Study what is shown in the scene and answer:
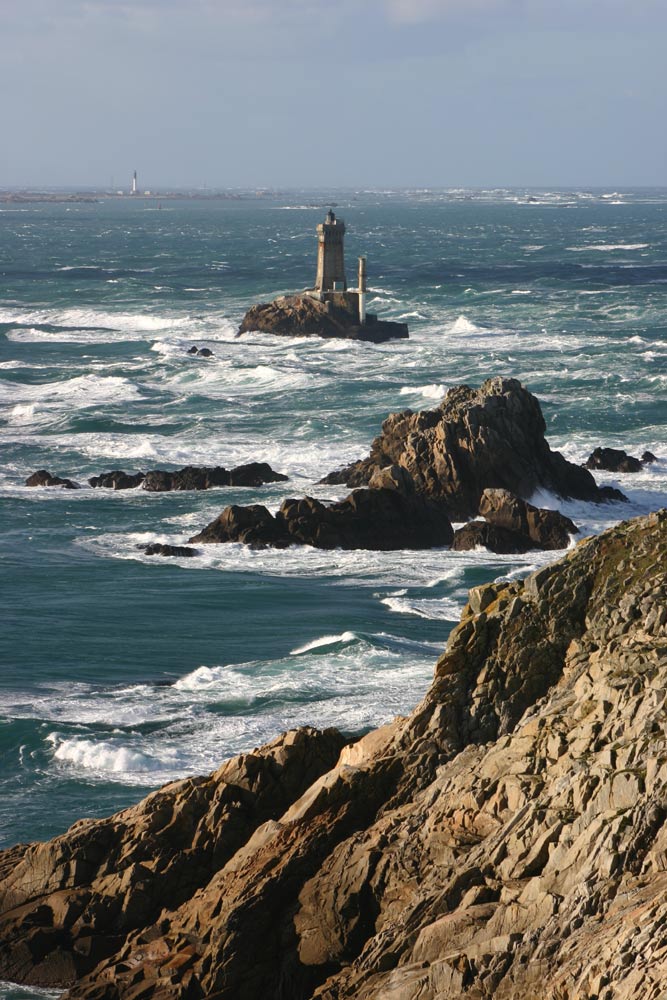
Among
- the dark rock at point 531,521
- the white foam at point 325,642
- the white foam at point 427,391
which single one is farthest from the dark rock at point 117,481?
the white foam at point 427,391

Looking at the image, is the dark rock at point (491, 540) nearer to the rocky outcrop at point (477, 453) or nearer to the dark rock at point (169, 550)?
the rocky outcrop at point (477, 453)

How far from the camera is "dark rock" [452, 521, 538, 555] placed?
43.2 metres

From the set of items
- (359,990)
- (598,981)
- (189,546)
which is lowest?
(189,546)

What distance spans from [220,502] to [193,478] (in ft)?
8.93

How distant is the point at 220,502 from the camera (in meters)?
49.7

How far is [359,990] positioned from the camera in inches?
555

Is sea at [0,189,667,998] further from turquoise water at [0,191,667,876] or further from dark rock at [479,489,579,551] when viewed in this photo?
dark rock at [479,489,579,551]

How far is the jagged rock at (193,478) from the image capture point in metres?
51.9

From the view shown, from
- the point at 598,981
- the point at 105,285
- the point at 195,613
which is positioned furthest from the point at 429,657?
the point at 105,285

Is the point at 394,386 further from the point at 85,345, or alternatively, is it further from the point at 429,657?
the point at 429,657

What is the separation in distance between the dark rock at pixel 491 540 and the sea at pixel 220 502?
39 cm

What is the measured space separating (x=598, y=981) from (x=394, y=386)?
62.7 m

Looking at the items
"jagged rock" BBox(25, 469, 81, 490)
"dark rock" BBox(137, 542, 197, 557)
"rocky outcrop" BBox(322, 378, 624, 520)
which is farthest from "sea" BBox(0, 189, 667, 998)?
"rocky outcrop" BBox(322, 378, 624, 520)

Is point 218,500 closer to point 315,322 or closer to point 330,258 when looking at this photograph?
point 315,322
